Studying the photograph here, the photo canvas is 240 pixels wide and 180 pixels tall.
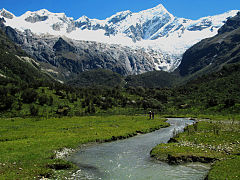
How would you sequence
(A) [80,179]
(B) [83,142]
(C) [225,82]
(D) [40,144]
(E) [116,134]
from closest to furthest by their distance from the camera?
(A) [80,179], (D) [40,144], (B) [83,142], (E) [116,134], (C) [225,82]

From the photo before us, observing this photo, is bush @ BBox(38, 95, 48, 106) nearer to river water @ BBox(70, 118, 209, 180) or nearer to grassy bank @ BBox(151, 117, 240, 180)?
river water @ BBox(70, 118, 209, 180)

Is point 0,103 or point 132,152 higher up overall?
point 0,103

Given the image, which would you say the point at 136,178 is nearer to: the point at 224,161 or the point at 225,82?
the point at 224,161

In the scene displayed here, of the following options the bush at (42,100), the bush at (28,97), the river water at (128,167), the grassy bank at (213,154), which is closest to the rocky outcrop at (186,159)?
the grassy bank at (213,154)

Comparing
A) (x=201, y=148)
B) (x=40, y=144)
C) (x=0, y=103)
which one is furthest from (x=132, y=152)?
(x=0, y=103)

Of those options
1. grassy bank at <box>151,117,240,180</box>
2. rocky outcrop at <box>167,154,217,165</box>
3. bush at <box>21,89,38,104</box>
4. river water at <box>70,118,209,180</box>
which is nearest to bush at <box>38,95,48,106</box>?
bush at <box>21,89,38,104</box>

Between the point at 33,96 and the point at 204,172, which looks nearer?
the point at 204,172

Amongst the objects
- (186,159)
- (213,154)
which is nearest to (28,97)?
(186,159)

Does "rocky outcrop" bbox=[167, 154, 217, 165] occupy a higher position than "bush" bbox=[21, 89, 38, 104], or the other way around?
"bush" bbox=[21, 89, 38, 104]

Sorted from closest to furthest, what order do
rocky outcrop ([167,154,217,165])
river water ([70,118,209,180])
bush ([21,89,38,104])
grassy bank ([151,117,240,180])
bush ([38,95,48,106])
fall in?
grassy bank ([151,117,240,180]), river water ([70,118,209,180]), rocky outcrop ([167,154,217,165]), bush ([21,89,38,104]), bush ([38,95,48,106])

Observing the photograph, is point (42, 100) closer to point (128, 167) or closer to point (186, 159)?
point (128, 167)

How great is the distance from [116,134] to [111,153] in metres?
16.2

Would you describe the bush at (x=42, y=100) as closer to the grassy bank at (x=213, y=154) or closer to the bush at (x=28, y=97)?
the bush at (x=28, y=97)

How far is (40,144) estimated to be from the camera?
128 feet
